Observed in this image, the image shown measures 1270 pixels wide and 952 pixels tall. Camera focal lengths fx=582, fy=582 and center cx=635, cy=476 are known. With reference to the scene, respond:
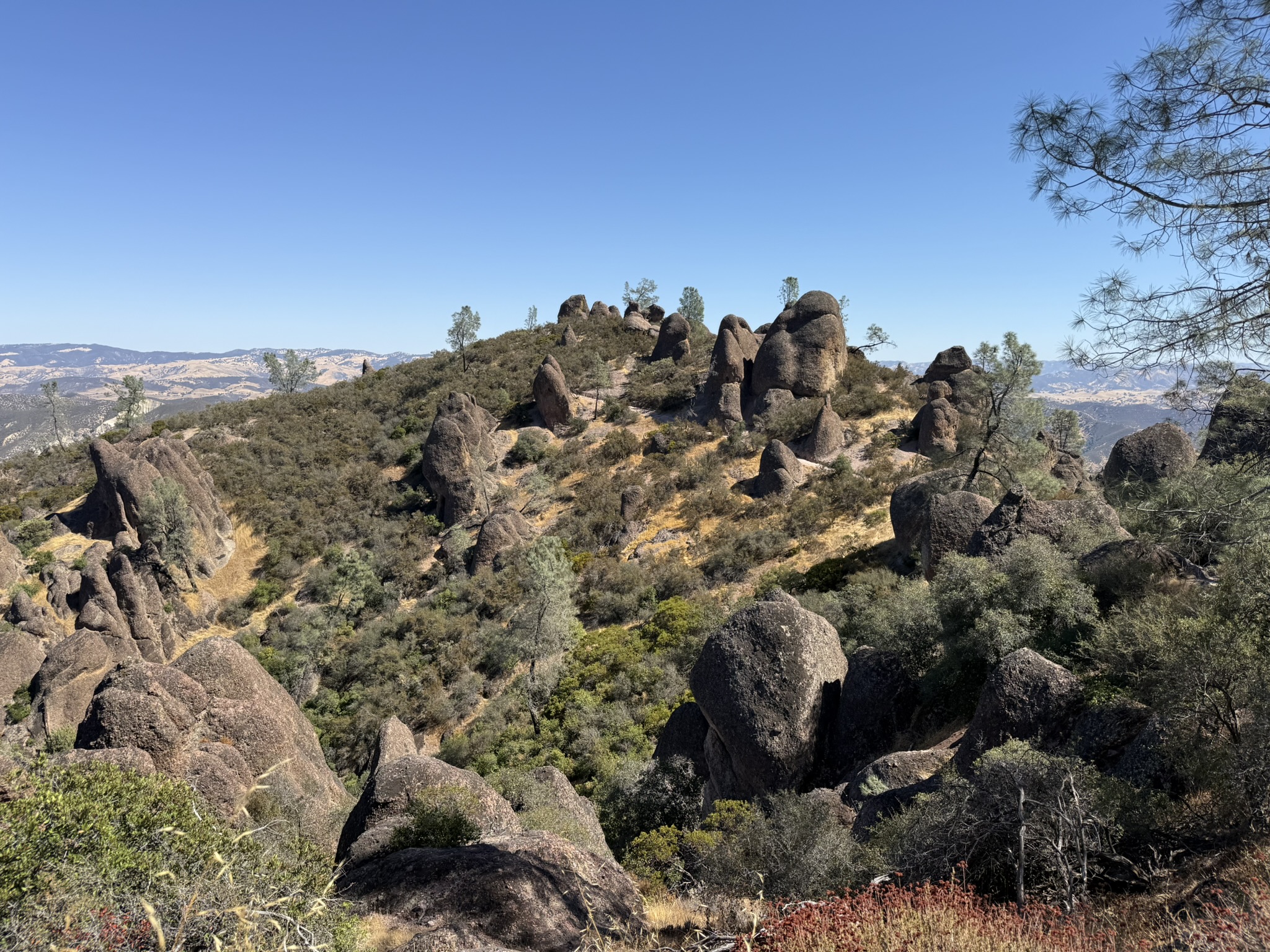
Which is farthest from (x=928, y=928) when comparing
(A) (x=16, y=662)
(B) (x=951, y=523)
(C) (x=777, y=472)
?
(A) (x=16, y=662)

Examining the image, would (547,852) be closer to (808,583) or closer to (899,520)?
(808,583)

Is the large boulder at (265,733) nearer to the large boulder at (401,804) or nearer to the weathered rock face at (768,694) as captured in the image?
the large boulder at (401,804)

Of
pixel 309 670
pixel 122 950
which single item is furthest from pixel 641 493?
pixel 122 950

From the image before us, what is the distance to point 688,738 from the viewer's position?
13938mm

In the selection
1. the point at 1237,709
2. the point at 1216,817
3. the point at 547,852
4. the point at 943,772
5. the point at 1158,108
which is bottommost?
the point at 547,852

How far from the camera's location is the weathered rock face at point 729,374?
124 ft

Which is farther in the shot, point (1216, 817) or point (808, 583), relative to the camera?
point (808, 583)

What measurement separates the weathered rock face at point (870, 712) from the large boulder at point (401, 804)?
247 inches

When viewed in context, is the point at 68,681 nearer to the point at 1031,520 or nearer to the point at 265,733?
the point at 265,733

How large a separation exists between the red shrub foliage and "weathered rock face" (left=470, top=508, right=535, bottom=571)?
24.7 meters

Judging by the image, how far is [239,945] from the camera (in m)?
3.79

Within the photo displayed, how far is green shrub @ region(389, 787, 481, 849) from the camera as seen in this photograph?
864 cm

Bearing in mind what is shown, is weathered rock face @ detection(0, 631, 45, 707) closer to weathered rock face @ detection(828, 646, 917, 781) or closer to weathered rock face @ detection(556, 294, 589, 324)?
weathered rock face @ detection(828, 646, 917, 781)

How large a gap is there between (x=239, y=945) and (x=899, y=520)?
72.5ft
